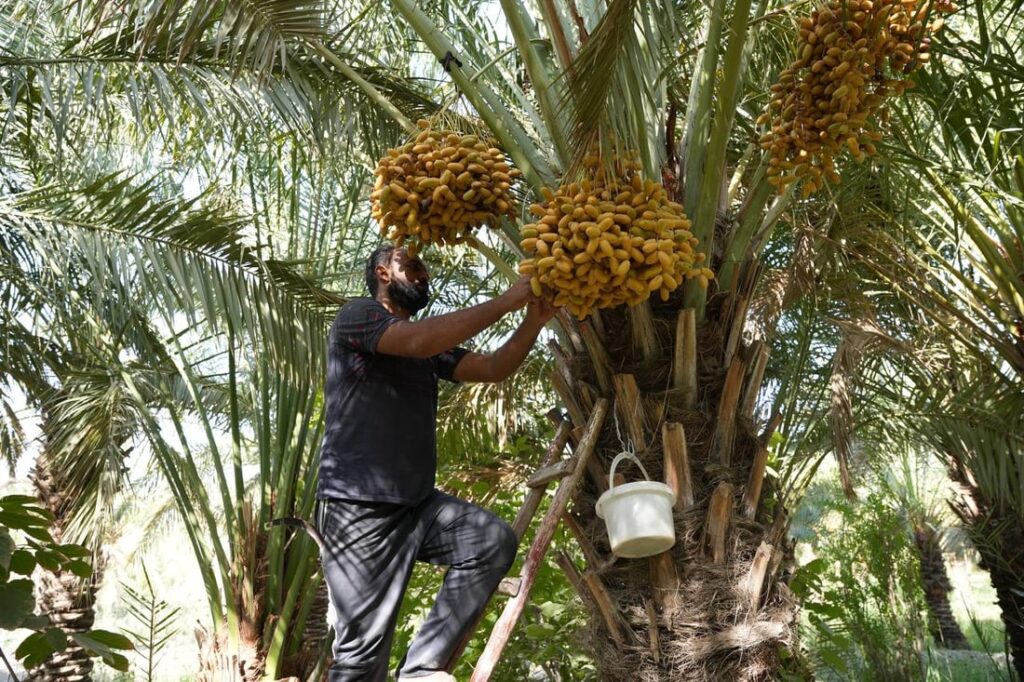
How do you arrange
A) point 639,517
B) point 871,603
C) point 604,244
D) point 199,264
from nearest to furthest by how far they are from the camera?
point 604,244, point 639,517, point 199,264, point 871,603

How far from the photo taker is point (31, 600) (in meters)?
1.90

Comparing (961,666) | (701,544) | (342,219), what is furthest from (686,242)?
(961,666)

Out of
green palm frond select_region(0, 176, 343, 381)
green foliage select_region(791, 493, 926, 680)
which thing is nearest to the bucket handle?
green palm frond select_region(0, 176, 343, 381)

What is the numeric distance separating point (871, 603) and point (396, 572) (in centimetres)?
828

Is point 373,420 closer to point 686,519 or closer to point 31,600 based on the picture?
point 686,519

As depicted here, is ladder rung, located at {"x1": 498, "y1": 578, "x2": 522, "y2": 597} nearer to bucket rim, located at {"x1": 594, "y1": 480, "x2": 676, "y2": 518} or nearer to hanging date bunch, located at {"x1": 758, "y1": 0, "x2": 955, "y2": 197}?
bucket rim, located at {"x1": 594, "y1": 480, "x2": 676, "y2": 518}

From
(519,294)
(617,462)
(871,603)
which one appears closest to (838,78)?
(519,294)

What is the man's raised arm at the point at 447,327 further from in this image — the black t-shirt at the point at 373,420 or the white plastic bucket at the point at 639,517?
the white plastic bucket at the point at 639,517

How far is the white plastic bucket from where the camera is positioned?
274 centimetres

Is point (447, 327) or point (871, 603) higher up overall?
point (447, 327)

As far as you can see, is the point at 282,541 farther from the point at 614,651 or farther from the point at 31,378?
the point at 31,378

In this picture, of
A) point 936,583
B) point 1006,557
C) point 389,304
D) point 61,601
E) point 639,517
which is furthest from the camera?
point 936,583

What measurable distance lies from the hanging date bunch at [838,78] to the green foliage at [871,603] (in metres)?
3.09

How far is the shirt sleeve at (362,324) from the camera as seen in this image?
278 centimetres
